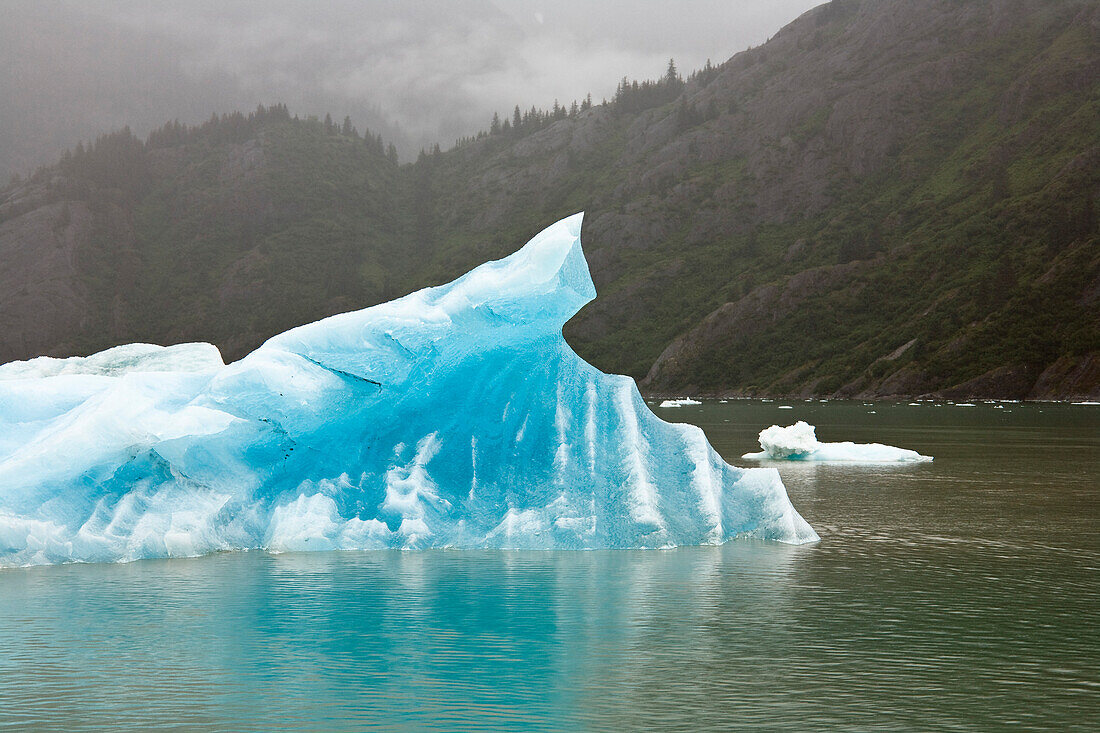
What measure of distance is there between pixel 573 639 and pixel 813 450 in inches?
1350

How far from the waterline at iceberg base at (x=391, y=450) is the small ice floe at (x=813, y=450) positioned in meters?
24.0

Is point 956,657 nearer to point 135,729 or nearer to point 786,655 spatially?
point 786,655

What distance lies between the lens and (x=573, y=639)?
43.7 feet

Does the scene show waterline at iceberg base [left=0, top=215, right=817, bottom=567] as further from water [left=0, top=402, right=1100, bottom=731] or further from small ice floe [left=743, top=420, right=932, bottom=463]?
small ice floe [left=743, top=420, right=932, bottom=463]

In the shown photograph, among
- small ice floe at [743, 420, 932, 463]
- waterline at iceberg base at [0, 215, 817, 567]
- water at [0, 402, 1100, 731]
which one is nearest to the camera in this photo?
water at [0, 402, 1100, 731]

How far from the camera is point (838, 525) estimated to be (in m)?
24.9

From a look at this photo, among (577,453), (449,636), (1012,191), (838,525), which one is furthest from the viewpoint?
(1012,191)

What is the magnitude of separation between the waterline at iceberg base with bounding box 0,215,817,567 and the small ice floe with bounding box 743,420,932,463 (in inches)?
945

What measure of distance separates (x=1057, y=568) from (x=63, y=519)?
17772 millimetres

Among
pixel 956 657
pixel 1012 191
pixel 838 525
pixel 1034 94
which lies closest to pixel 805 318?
pixel 1012 191

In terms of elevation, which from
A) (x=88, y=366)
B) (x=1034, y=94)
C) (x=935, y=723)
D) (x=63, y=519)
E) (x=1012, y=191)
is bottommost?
(x=935, y=723)

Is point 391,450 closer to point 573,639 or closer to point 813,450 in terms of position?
point 573,639

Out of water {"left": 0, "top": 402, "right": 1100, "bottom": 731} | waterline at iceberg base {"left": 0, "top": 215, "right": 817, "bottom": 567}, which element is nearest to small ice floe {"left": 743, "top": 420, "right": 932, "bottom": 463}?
water {"left": 0, "top": 402, "right": 1100, "bottom": 731}

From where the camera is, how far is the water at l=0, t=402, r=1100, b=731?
10266mm
